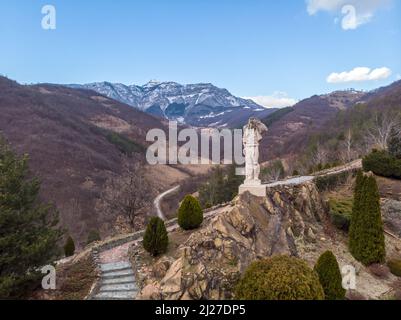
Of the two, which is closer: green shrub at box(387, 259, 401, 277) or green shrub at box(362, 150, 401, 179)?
green shrub at box(387, 259, 401, 277)

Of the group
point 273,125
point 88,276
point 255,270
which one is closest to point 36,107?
point 273,125

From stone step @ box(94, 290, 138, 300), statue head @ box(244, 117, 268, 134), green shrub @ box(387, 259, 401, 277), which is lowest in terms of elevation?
green shrub @ box(387, 259, 401, 277)

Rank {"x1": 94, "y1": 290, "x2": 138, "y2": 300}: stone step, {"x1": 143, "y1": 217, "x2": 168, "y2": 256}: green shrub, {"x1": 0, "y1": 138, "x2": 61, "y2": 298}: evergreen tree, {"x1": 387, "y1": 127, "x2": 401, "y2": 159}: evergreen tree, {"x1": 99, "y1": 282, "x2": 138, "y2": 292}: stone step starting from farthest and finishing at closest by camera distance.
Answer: {"x1": 387, "y1": 127, "x2": 401, "y2": 159}: evergreen tree → {"x1": 143, "y1": 217, "x2": 168, "y2": 256}: green shrub → {"x1": 99, "y1": 282, "x2": 138, "y2": 292}: stone step → {"x1": 94, "y1": 290, "x2": 138, "y2": 300}: stone step → {"x1": 0, "y1": 138, "x2": 61, "y2": 298}: evergreen tree

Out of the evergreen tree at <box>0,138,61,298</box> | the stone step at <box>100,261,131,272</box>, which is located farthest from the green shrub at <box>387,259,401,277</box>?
the evergreen tree at <box>0,138,61,298</box>

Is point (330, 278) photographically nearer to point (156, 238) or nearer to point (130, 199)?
point (156, 238)

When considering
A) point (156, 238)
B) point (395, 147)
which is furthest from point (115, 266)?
point (395, 147)

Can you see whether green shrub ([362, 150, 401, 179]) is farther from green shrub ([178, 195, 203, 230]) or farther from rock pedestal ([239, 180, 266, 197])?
green shrub ([178, 195, 203, 230])

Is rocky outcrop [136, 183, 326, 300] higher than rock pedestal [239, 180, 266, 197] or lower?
lower
